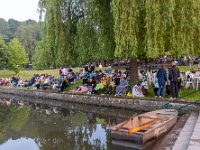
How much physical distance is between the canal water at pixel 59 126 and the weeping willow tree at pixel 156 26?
10.7 feet

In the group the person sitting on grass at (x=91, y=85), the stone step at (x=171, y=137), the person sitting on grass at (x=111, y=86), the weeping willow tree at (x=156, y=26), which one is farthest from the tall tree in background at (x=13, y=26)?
the stone step at (x=171, y=137)

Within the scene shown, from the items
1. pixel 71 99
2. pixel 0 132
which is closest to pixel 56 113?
pixel 71 99

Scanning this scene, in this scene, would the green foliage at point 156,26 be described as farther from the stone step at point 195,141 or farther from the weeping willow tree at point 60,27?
the stone step at point 195,141

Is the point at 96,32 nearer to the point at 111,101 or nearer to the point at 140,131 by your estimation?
the point at 111,101

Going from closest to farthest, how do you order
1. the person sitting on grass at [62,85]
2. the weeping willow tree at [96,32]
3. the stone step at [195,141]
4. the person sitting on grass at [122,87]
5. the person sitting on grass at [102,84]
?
the stone step at [195,141] → the weeping willow tree at [96,32] → the person sitting on grass at [122,87] → the person sitting on grass at [102,84] → the person sitting on grass at [62,85]

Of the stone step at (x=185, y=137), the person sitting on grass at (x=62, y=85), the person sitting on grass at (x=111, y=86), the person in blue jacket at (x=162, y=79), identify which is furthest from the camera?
the person sitting on grass at (x=62, y=85)

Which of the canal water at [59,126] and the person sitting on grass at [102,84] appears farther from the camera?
the person sitting on grass at [102,84]

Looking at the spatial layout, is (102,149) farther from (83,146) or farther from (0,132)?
(0,132)

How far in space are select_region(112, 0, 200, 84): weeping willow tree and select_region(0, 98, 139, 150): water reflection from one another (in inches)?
133

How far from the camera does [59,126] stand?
11.6m

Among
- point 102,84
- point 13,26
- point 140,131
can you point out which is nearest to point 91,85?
point 102,84

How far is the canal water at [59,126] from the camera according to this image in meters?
8.90

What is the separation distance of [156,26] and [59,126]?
6.23 m

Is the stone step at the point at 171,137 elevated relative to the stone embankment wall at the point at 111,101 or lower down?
lower down
